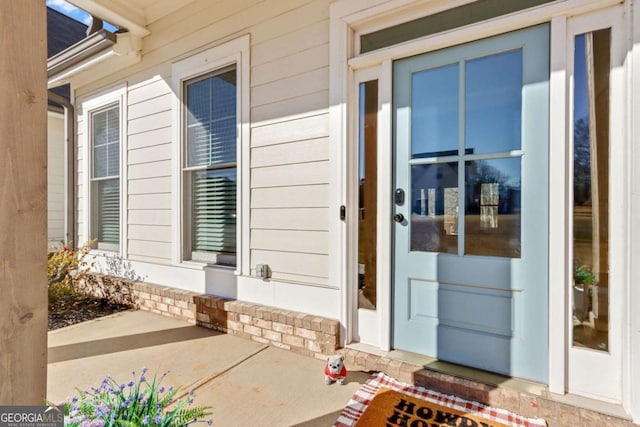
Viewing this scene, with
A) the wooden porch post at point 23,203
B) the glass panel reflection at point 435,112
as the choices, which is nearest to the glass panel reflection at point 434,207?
the glass panel reflection at point 435,112

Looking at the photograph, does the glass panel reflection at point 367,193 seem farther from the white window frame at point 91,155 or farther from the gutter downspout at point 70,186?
the gutter downspout at point 70,186

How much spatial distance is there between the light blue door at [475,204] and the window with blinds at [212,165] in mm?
1566

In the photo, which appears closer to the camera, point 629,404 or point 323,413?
point 629,404

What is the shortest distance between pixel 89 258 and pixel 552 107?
4.92m

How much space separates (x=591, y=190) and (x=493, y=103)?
0.69 metres

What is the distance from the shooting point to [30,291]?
3.24 feet

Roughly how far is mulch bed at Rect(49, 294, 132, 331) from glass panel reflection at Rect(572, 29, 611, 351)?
12.9 ft

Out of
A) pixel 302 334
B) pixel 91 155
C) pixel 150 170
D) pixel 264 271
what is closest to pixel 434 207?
pixel 302 334

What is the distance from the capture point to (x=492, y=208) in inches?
74.5

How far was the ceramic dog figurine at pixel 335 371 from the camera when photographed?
6.33 feet

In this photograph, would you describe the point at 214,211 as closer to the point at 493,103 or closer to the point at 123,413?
the point at 123,413

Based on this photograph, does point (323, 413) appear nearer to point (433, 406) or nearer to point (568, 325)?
point (433, 406)

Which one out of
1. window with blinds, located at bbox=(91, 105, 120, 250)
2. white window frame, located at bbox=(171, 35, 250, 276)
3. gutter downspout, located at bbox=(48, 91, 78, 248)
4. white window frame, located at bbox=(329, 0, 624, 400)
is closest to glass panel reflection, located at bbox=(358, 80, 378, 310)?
white window frame, located at bbox=(329, 0, 624, 400)

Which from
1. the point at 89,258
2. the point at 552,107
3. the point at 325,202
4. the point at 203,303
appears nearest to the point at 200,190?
the point at 203,303
